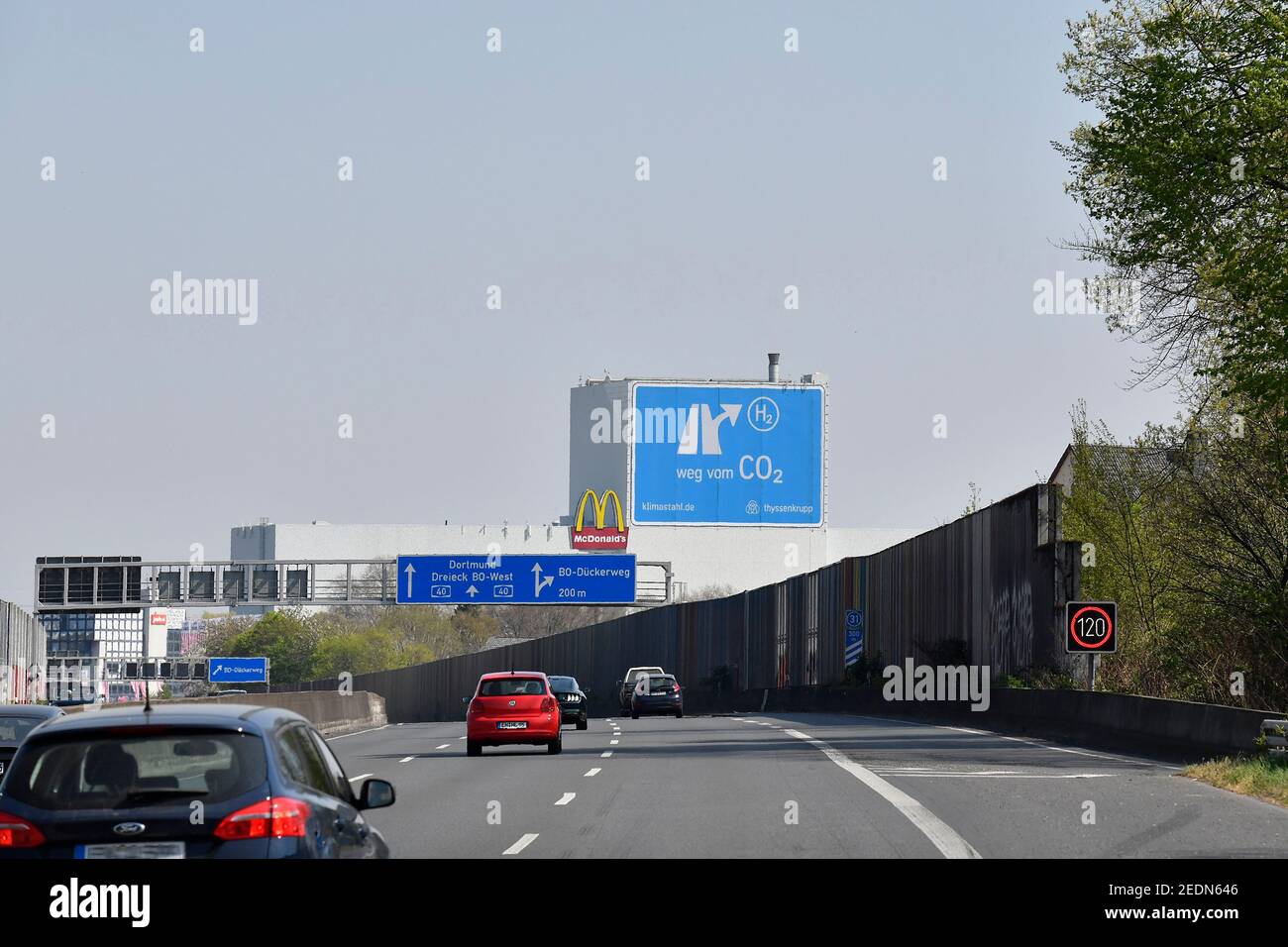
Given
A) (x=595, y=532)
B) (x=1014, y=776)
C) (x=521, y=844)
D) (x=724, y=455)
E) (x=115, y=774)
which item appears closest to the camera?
(x=115, y=774)

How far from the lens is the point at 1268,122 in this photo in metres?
28.9

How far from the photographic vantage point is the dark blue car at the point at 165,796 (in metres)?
8.46

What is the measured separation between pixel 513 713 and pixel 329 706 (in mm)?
19513

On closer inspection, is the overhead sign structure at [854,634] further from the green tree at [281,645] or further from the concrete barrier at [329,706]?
the green tree at [281,645]

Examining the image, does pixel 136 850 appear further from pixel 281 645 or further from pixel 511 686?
pixel 281 645

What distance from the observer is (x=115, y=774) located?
8.82 metres

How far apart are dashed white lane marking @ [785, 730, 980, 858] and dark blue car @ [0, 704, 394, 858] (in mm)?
6626

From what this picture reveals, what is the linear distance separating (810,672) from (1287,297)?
37.7 metres

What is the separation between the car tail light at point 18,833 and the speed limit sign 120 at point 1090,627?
79.5 feet

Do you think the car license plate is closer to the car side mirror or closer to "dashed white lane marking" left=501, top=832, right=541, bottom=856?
the car side mirror

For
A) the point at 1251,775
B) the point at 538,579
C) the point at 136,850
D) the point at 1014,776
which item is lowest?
the point at 1014,776

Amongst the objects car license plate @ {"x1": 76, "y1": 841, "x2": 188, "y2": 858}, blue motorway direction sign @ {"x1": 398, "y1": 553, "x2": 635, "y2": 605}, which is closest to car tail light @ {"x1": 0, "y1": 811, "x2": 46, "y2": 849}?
car license plate @ {"x1": 76, "y1": 841, "x2": 188, "y2": 858}

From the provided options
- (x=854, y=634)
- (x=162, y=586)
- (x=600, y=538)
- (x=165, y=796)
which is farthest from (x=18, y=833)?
(x=162, y=586)
